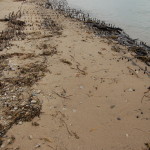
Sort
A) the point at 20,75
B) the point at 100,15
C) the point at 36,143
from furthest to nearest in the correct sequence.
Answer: the point at 100,15 → the point at 20,75 → the point at 36,143

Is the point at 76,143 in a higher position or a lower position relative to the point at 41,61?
lower

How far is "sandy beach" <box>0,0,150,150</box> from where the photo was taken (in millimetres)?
5531

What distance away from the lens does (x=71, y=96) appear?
727 centimetres

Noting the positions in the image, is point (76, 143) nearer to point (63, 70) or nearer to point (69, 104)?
point (69, 104)

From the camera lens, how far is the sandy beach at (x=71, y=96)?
18.1 ft

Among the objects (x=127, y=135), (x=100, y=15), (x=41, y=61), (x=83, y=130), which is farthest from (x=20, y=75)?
(x=100, y=15)

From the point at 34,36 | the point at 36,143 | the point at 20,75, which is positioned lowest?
the point at 36,143

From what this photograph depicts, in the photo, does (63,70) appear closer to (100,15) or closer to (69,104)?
(69,104)

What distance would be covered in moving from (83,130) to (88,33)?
32.8 feet

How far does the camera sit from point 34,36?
12.9 m

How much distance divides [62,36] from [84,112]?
25.9ft

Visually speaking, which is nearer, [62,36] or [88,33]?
[62,36]

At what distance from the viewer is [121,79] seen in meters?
8.62

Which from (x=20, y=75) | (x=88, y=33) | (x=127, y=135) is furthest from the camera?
(x=88, y=33)
